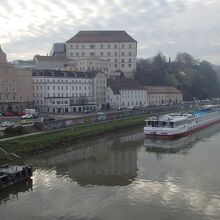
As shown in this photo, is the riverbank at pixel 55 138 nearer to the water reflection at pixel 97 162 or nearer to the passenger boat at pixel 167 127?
the water reflection at pixel 97 162

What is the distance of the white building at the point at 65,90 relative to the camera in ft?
259

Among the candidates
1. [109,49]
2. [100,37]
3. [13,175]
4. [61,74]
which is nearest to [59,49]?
[100,37]

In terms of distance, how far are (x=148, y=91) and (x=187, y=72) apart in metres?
43.1

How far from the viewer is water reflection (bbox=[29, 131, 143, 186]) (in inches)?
1109

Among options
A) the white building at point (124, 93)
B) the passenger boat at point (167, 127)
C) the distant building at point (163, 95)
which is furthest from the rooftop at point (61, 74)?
the passenger boat at point (167, 127)

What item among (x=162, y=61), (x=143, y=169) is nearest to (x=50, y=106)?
(x=143, y=169)

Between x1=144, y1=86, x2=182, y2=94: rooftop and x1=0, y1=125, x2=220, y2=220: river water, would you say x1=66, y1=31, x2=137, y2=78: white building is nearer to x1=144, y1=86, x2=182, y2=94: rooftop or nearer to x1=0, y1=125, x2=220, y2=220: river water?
x1=144, y1=86, x2=182, y2=94: rooftop

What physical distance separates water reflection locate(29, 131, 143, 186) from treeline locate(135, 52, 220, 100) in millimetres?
66205

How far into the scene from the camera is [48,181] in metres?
27.7

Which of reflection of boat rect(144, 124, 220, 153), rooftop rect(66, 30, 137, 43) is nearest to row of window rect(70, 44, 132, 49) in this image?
rooftop rect(66, 30, 137, 43)

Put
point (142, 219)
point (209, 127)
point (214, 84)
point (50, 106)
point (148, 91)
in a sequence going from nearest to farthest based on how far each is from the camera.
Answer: point (142, 219) → point (209, 127) → point (50, 106) → point (148, 91) → point (214, 84)

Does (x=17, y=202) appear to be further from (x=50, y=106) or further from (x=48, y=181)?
(x=50, y=106)

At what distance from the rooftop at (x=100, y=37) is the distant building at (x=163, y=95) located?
59.7ft

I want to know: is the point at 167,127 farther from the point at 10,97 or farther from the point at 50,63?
the point at 50,63
